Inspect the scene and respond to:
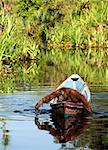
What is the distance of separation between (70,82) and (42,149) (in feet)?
21.9

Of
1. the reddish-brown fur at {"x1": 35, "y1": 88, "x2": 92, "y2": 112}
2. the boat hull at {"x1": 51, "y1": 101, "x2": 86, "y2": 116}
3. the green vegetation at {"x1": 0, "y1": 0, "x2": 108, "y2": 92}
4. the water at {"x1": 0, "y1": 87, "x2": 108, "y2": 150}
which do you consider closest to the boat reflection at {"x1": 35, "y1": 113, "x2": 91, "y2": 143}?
the water at {"x1": 0, "y1": 87, "x2": 108, "y2": 150}

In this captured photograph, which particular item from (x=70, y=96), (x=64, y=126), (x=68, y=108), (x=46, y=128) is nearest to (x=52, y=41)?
(x=70, y=96)

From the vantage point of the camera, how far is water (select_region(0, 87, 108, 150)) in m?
12.5

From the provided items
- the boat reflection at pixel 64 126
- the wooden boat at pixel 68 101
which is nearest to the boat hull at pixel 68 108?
the wooden boat at pixel 68 101

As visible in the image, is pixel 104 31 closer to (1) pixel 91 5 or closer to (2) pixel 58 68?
(1) pixel 91 5

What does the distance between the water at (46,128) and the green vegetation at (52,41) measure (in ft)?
21.3

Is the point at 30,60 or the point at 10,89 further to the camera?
the point at 30,60

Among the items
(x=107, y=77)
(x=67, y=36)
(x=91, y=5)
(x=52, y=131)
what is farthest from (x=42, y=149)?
(x=91, y=5)

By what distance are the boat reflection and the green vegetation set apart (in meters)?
8.39

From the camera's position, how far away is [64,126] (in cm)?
1490

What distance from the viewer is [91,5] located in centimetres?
5094

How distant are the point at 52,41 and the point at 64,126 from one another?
33.1 meters

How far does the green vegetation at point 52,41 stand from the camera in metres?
27.7

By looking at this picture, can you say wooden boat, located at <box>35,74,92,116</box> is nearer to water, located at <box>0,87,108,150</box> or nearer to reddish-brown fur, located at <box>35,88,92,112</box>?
reddish-brown fur, located at <box>35,88,92,112</box>
